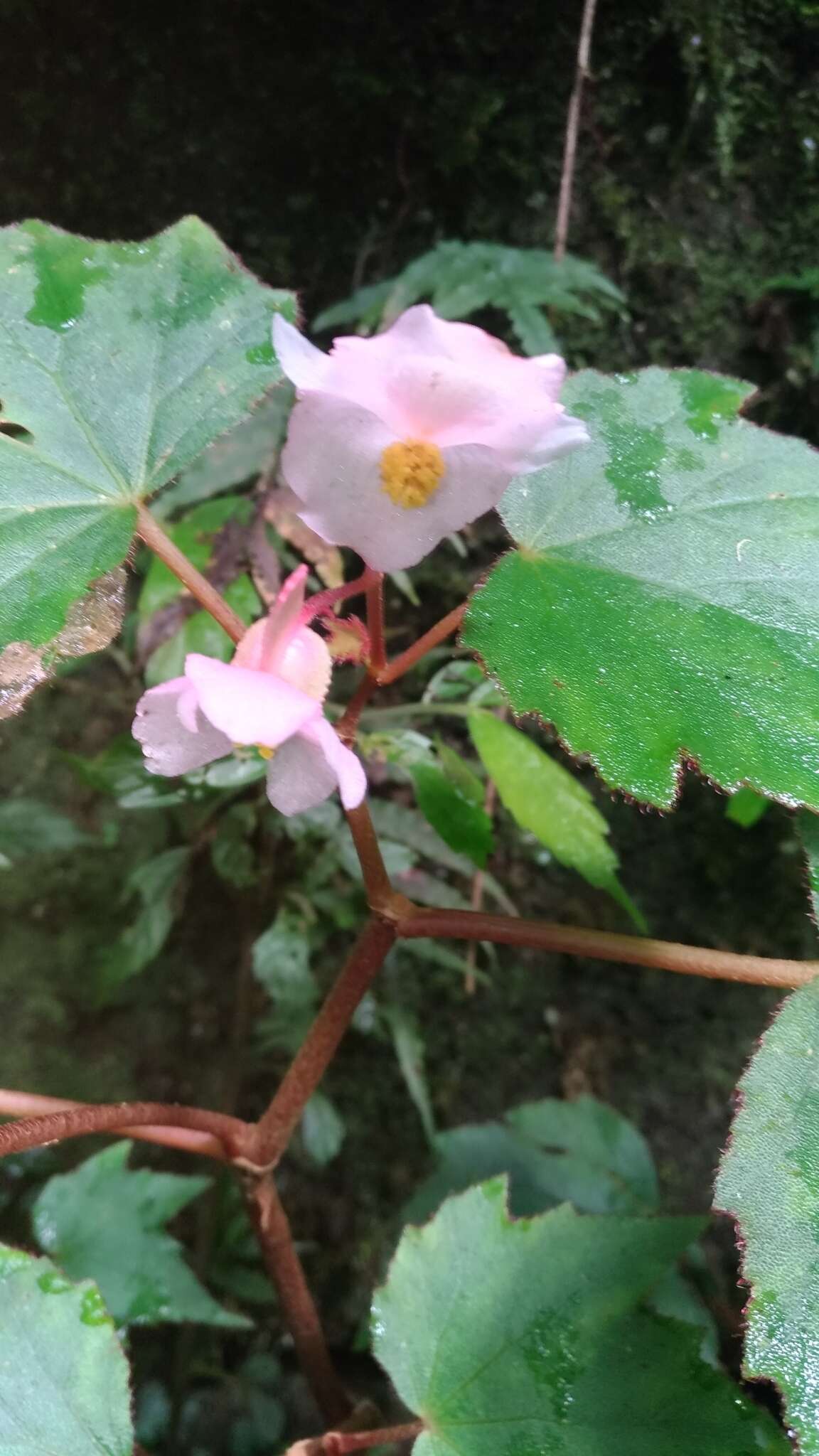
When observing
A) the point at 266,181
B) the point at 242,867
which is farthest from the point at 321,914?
the point at 266,181

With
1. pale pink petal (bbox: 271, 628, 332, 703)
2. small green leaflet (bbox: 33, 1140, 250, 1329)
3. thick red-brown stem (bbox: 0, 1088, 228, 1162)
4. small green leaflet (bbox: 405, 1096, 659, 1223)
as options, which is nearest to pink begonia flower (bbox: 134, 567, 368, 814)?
pale pink petal (bbox: 271, 628, 332, 703)

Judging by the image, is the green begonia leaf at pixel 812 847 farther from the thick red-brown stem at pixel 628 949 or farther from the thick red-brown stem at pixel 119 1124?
the thick red-brown stem at pixel 119 1124

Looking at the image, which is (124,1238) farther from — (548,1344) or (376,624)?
(376,624)

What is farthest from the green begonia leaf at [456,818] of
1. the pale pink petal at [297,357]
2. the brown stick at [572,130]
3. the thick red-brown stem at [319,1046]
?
the brown stick at [572,130]

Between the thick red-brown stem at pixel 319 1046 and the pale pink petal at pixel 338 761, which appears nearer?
the pale pink petal at pixel 338 761

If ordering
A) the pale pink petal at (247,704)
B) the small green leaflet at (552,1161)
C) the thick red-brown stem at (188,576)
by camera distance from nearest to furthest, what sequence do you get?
the pale pink petal at (247,704)
the thick red-brown stem at (188,576)
the small green leaflet at (552,1161)

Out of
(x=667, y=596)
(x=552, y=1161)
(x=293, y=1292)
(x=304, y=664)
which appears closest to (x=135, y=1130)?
(x=293, y=1292)

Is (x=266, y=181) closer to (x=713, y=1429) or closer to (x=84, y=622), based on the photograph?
(x=84, y=622)
